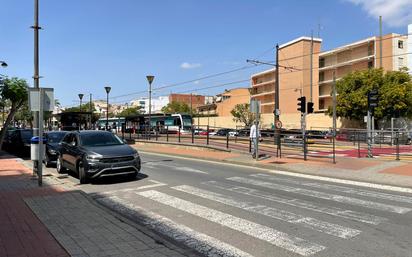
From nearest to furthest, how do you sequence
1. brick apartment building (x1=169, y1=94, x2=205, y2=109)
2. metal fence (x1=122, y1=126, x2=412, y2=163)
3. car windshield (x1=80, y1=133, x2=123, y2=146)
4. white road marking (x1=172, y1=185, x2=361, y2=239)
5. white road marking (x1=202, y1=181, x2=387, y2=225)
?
white road marking (x1=172, y1=185, x2=361, y2=239) → white road marking (x1=202, y1=181, x2=387, y2=225) → car windshield (x1=80, y1=133, x2=123, y2=146) → metal fence (x1=122, y1=126, x2=412, y2=163) → brick apartment building (x1=169, y1=94, x2=205, y2=109)

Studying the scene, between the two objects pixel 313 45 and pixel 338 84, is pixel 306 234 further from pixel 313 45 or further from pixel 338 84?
pixel 313 45

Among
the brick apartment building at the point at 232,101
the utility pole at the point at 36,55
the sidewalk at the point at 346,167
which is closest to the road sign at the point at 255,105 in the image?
the sidewalk at the point at 346,167

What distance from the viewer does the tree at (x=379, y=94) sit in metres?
50.3

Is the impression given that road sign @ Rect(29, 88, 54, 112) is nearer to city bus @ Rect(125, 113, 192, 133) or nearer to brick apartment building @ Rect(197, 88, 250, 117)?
city bus @ Rect(125, 113, 192, 133)

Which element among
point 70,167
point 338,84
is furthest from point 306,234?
point 338,84

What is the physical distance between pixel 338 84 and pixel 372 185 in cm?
4829

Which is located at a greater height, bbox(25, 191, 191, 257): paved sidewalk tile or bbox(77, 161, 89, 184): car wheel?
bbox(77, 161, 89, 184): car wheel

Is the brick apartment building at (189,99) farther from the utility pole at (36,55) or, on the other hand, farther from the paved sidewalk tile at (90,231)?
the paved sidewalk tile at (90,231)

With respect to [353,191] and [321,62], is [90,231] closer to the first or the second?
[353,191]

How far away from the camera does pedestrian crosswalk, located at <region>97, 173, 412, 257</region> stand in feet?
22.0

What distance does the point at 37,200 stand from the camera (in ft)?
32.6

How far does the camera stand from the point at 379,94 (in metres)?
51.1

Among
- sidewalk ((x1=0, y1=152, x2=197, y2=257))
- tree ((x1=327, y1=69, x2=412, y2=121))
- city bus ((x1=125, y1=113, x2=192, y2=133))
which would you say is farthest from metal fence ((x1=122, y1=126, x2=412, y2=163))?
city bus ((x1=125, y1=113, x2=192, y2=133))

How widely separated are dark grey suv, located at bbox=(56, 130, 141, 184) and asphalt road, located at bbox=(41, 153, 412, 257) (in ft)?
1.41
